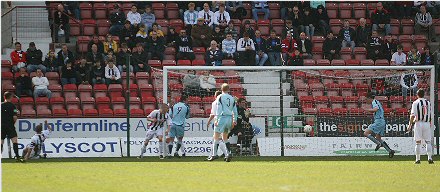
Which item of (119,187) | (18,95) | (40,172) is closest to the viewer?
(119,187)

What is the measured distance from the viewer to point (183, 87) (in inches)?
1041

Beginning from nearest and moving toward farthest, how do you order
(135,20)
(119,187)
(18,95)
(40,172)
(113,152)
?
(119,187) → (40,172) → (113,152) → (18,95) → (135,20)

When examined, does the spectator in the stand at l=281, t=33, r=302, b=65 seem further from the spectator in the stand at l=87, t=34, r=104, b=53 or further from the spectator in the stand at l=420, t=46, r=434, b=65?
the spectator in the stand at l=87, t=34, r=104, b=53

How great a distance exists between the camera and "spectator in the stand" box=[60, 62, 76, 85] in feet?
95.1

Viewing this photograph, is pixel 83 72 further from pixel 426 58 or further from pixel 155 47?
pixel 426 58

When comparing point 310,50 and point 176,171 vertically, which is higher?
point 310,50

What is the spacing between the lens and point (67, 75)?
29.1 metres

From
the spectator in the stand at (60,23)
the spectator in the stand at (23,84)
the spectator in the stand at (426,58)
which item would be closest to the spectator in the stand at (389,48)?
the spectator in the stand at (426,58)

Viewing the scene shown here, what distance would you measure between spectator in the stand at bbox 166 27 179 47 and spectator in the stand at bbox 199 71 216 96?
3659mm

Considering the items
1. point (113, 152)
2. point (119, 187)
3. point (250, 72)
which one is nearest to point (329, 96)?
point (250, 72)

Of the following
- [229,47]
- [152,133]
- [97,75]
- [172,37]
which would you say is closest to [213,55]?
[229,47]

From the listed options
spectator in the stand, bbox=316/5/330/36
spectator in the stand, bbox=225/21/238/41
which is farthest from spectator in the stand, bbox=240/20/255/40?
spectator in the stand, bbox=316/5/330/36

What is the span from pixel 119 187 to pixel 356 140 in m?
12.2

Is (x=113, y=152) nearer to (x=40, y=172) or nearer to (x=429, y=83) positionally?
(x=40, y=172)
